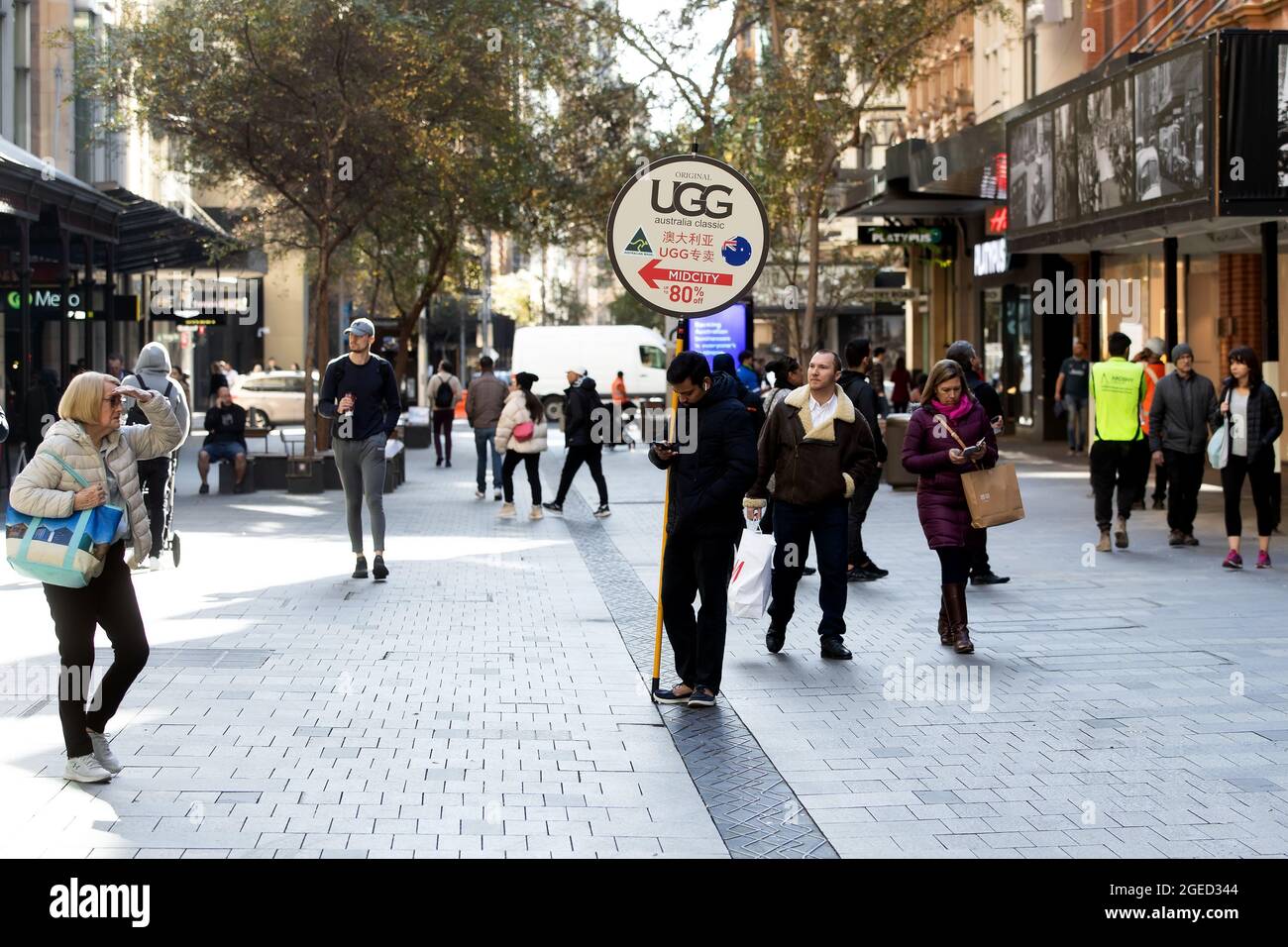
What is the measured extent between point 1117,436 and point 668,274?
23.7 feet

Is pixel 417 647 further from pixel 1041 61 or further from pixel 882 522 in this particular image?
pixel 1041 61

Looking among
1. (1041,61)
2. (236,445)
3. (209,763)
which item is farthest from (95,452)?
(1041,61)

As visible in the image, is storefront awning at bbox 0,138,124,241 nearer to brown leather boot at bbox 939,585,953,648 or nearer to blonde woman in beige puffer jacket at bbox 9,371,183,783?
brown leather boot at bbox 939,585,953,648

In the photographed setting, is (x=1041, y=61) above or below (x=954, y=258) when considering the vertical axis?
above

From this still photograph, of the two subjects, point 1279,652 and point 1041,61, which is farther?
point 1041,61

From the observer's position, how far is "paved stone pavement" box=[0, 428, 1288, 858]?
6223 mm

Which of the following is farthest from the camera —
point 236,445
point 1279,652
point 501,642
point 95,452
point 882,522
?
point 236,445

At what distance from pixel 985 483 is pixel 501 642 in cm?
296

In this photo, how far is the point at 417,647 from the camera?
10320 mm

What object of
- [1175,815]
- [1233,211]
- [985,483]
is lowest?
[1175,815]

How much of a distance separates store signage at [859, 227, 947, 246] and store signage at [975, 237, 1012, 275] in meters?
1.34

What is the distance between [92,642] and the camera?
696cm

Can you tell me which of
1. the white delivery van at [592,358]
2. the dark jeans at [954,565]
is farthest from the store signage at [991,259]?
the dark jeans at [954,565]

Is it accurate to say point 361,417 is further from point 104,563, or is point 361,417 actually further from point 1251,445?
point 1251,445
